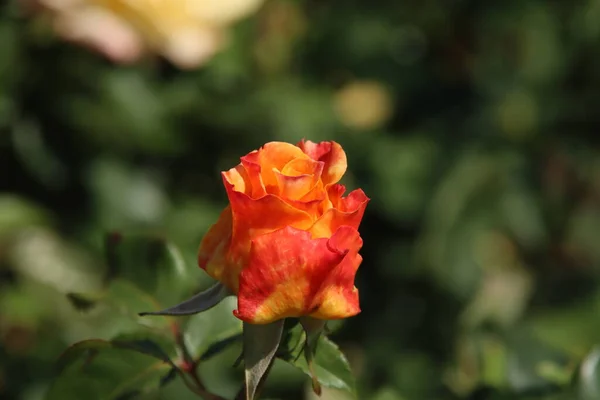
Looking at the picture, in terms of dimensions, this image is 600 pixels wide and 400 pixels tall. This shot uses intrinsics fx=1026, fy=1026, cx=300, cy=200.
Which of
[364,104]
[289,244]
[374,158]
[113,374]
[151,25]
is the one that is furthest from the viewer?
[364,104]

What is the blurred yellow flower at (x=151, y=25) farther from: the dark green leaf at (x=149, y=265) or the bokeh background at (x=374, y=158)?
the dark green leaf at (x=149, y=265)

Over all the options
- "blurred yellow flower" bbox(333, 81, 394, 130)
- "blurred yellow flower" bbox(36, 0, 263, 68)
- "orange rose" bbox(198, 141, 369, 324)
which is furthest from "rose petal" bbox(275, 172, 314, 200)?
"blurred yellow flower" bbox(333, 81, 394, 130)

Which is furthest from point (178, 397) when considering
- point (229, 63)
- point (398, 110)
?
point (398, 110)

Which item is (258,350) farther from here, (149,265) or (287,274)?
(149,265)

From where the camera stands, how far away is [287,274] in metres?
0.47

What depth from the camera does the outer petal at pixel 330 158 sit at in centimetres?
50

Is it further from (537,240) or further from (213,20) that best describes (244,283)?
(537,240)

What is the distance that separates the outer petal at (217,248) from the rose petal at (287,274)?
2 centimetres

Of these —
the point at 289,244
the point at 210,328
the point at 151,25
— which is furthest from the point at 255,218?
the point at 151,25

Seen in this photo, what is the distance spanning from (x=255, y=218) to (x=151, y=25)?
32.8 inches

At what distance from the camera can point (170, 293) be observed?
2.15ft

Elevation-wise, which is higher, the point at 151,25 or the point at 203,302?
the point at 203,302

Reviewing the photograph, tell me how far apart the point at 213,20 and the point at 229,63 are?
112 mm

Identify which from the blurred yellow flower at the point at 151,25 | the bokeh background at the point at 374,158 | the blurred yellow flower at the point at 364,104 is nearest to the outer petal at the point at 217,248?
the bokeh background at the point at 374,158
